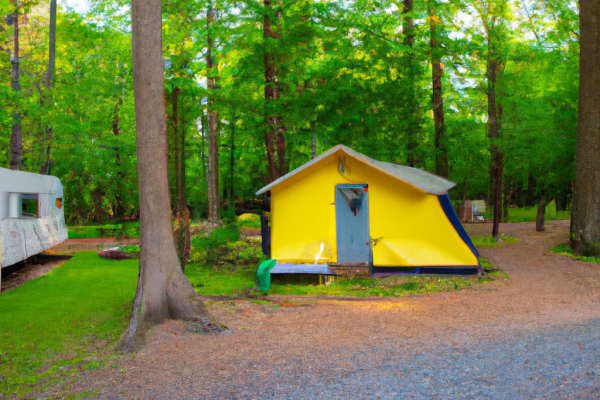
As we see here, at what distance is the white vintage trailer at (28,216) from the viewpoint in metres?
9.94

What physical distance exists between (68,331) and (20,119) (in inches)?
519

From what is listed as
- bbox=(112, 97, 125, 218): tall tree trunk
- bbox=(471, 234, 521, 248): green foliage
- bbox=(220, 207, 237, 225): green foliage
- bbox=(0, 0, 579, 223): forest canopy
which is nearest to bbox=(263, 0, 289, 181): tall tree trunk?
bbox=(0, 0, 579, 223): forest canopy

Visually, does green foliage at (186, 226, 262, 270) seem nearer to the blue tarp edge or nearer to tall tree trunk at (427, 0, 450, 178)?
the blue tarp edge

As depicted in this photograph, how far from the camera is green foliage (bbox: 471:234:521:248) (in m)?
16.2

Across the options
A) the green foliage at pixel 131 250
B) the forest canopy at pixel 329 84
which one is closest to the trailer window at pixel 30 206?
the green foliage at pixel 131 250

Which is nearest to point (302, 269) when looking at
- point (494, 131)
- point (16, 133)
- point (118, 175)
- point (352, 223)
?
point (352, 223)

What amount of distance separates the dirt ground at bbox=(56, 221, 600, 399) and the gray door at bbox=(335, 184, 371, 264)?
245cm

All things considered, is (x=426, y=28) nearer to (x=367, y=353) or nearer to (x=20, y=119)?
(x=20, y=119)

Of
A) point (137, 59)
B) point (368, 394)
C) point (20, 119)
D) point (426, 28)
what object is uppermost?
point (426, 28)

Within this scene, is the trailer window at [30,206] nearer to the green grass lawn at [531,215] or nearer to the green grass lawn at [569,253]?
the green grass lawn at [569,253]

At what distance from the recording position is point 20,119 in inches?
692

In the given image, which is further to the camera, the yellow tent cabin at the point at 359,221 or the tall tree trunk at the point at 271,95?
the tall tree trunk at the point at 271,95

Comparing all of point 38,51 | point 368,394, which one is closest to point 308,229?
point 368,394

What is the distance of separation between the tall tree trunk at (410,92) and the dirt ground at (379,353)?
8841 mm
